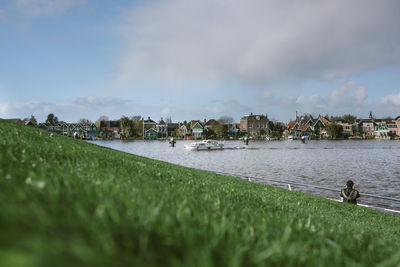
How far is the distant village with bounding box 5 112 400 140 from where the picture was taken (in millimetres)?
157750

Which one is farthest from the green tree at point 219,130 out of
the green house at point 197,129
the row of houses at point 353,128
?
the row of houses at point 353,128

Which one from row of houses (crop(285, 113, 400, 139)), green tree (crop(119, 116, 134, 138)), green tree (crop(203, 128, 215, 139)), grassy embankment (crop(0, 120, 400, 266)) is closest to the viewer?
grassy embankment (crop(0, 120, 400, 266))

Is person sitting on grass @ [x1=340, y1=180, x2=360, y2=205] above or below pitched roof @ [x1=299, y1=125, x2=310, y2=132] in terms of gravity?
below

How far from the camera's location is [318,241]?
262 centimetres

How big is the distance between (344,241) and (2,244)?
319 centimetres

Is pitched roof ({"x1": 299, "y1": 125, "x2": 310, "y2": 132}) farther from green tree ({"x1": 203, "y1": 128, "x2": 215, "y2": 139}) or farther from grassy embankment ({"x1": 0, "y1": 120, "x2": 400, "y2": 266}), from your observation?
grassy embankment ({"x1": 0, "y1": 120, "x2": 400, "y2": 266})

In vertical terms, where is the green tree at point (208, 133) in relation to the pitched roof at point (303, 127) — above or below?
below

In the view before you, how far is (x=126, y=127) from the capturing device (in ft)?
536

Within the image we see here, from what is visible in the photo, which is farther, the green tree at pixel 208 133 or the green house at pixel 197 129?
the green house at pixel 197 129

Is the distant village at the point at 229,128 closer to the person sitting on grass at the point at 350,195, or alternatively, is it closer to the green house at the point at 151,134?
the green house at the point at 151,134

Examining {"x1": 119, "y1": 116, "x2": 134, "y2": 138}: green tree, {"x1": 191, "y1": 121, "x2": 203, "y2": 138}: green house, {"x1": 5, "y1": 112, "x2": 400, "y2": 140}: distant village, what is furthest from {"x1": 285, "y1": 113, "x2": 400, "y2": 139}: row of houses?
{"x1": 119, "y1": 116, "x2": 134, "y2": 138}: green tree

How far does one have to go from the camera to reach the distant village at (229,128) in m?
158

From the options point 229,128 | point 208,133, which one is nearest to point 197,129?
point 208,133

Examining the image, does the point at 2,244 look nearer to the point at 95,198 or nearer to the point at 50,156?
the point at 95,198
